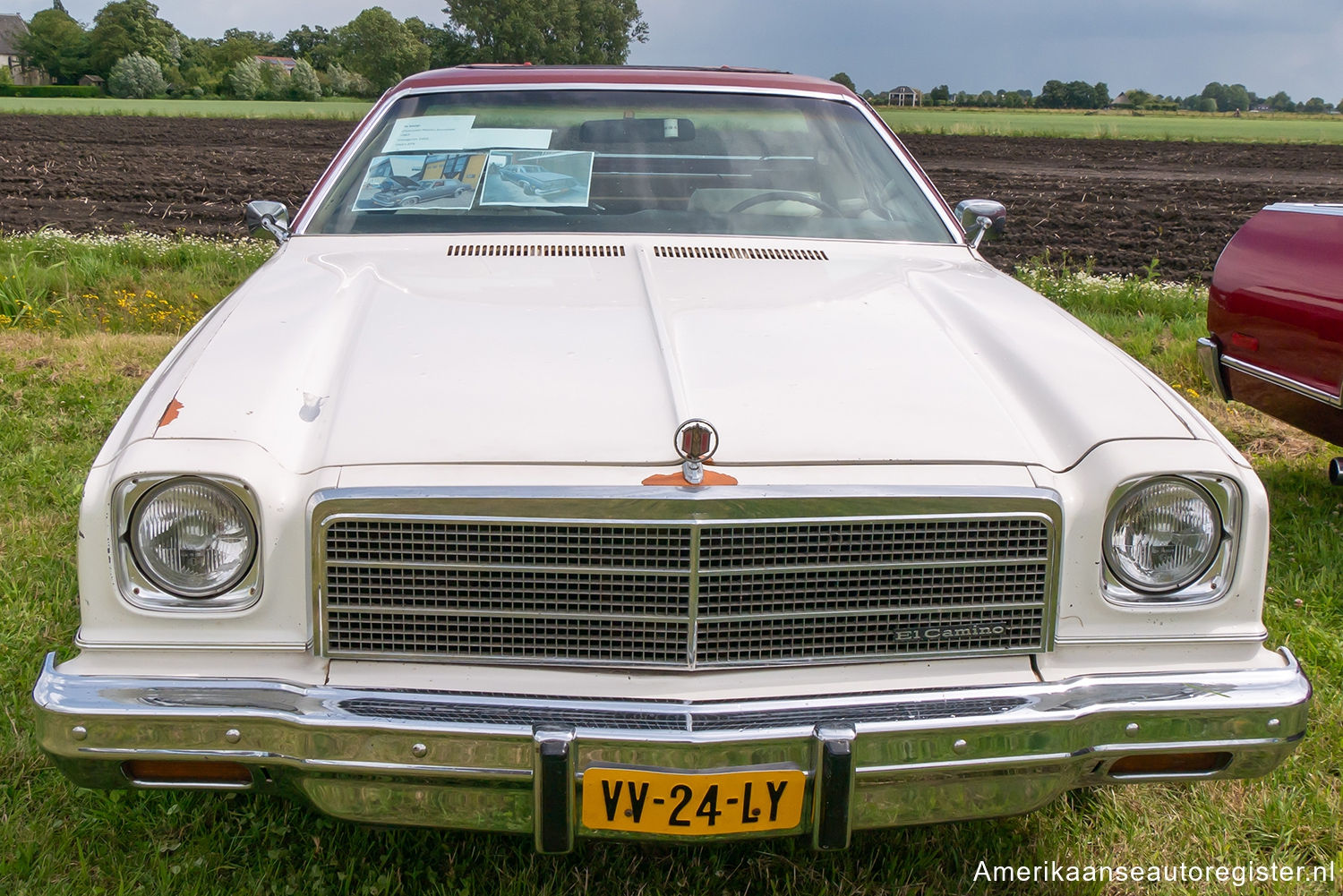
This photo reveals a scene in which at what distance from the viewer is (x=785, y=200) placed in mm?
3293

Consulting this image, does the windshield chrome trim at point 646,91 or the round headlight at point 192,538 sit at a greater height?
the windshield chrome trim at point 646,91

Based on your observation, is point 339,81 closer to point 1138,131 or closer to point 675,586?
point 1138,131

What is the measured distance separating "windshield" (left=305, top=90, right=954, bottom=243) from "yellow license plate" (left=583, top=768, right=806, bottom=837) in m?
1.81

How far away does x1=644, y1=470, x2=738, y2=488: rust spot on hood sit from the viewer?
1.77 metres

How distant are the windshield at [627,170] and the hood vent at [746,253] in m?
0.17

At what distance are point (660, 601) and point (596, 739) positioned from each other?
0.84ft

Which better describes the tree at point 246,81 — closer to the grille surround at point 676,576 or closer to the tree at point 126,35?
the tree at point 126,35

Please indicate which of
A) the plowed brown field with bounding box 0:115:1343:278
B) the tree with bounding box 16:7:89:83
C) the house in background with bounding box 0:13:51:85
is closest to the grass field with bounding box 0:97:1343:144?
the plowed brown field with bounding box 0:115:1343:278

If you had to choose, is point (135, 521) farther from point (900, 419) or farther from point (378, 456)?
point (900, 419)

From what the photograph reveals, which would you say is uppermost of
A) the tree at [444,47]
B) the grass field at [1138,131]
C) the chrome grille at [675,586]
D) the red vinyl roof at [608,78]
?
the tree at [444,47]

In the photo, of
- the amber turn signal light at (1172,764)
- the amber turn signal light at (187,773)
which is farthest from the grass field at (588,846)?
the amber turn signal light at (1172,764)

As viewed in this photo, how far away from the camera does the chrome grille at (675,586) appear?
1789 mm

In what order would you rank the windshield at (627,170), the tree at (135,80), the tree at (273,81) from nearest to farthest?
the windshield at (627,170) < the tree at (135,80) < the tree at (273,81)

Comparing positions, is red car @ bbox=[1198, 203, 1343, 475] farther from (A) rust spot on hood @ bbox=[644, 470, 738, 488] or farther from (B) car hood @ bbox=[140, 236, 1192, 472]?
(A) rust spot on hood @ bbox=[644, 470, 738, 488]
